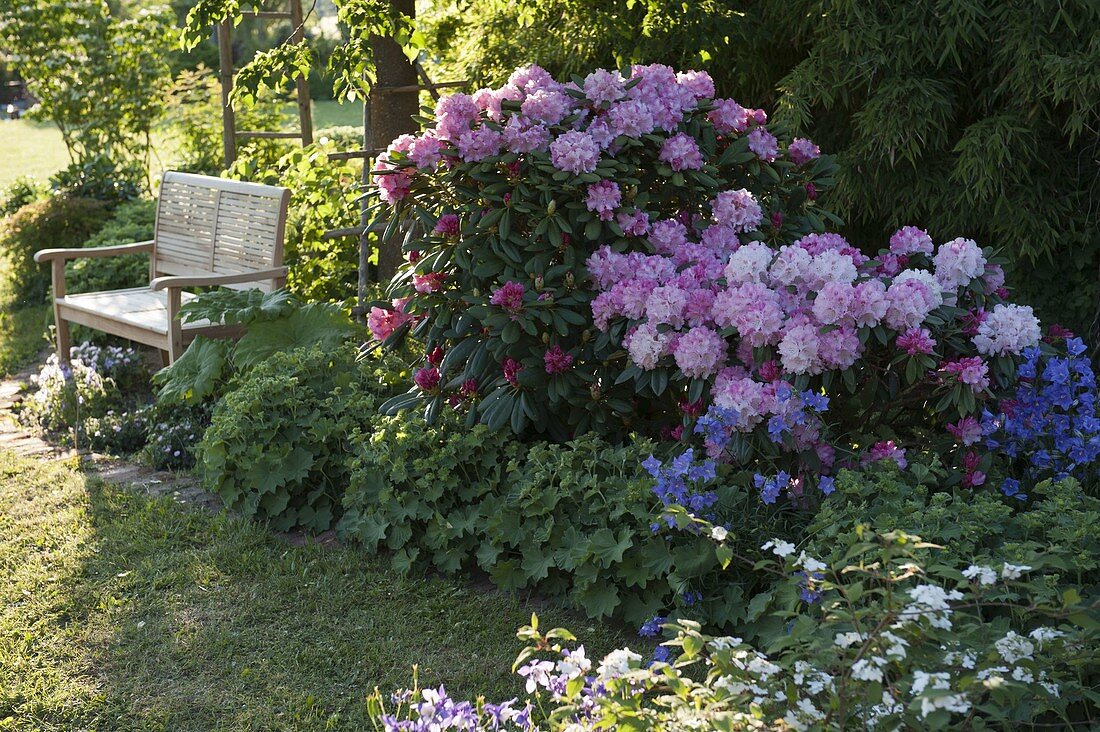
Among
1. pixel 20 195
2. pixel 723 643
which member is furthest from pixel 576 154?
pixel 20 195

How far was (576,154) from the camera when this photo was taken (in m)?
3.29

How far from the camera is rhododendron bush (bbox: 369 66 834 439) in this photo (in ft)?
10.8

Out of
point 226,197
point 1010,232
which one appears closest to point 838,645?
point 1010,232

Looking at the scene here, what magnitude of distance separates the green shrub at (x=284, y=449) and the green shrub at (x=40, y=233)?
14.7 ft

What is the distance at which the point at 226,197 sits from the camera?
5.47 m

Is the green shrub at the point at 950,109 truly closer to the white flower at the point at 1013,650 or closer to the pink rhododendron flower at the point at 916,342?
the pink rhododendron flower at the point at 916,342

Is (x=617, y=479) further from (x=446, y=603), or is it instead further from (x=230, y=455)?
(x=230, y=455)

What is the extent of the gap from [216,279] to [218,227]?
29.5 inches

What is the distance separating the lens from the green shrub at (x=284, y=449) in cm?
378

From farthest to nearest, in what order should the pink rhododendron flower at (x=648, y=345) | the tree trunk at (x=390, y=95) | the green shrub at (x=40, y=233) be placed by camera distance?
the green shrub at (x=40, y=233), the tree trunk at (x=390, y=95), the pink rhododendron flower at (x=648, y=345)

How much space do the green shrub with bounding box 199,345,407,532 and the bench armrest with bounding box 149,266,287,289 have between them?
0.91m

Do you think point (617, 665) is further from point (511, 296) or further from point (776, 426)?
point (511, 296)

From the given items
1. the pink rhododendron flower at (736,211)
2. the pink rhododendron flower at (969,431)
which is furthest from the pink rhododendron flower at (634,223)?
the pink rhododendron flower at (969,431)

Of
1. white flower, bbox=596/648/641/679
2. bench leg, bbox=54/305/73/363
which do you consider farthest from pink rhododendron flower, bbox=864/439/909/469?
bench leg, bbox=54/305/73/363
